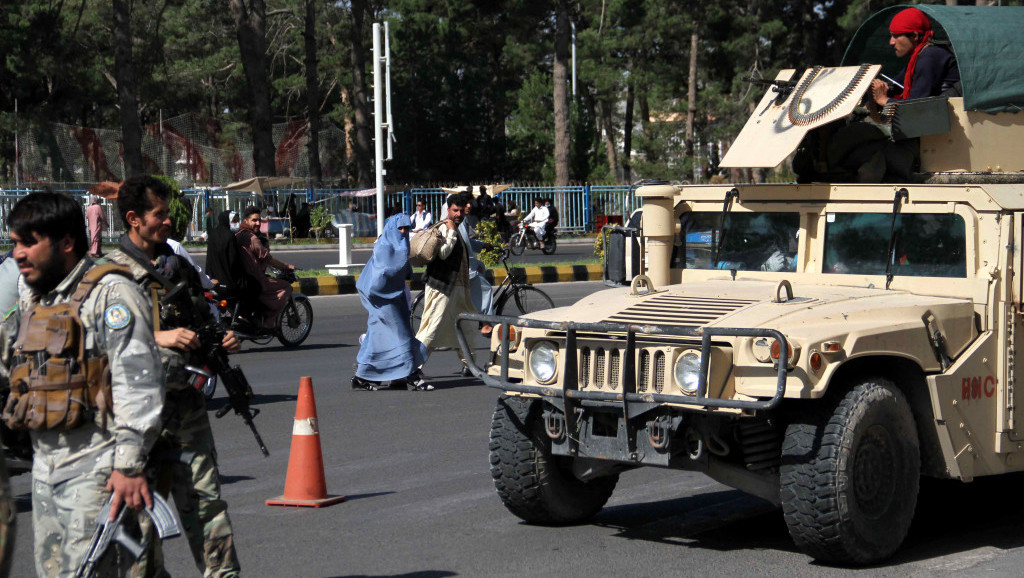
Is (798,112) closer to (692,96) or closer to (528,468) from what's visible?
(528,468)

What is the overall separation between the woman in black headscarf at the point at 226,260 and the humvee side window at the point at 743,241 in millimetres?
7292

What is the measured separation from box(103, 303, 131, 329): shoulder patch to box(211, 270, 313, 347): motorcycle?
8.98 meters

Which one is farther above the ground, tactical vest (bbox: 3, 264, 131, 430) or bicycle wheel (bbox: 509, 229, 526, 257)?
tactical vest (bbox: 3, 264, 131, 430)

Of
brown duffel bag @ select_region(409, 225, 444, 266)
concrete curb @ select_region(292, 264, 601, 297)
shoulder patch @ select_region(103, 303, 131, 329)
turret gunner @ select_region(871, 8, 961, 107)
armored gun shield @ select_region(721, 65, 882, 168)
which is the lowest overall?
concrete curb @ select_region(292, 264, 601, 297)

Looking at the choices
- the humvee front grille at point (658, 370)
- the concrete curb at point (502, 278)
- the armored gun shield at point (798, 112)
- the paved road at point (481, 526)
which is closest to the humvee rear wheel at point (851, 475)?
the paved road at point (481, 526)

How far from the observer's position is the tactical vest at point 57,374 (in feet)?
12.7

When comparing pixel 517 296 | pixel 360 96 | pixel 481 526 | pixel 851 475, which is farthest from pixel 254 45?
pixel 851 475

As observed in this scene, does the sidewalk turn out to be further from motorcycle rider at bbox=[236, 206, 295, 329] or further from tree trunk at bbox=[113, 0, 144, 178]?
motorcycle rider at bbox=[236, 206, 295, 329]

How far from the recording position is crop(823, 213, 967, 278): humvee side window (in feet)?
21.0

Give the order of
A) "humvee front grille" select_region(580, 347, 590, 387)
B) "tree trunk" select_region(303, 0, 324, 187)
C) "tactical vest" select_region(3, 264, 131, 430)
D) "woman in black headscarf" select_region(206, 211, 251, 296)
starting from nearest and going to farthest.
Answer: "tactical vest" select_region(3, 264, 131, 430) → "humvee front grille" select_region(580, 347, 590, 387) → "woman in black headscarf" select_region(206, 211, 251, 296) → "tree trunk" select_region(303, 0, 324, 187)

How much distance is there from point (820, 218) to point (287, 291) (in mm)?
8694

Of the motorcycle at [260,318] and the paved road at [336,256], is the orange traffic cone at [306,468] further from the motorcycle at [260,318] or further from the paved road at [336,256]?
the paved road at [336,256]

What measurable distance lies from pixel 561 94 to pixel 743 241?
3399 cm

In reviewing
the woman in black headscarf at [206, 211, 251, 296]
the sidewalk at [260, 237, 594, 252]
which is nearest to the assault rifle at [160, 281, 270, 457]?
the woman in black headscarf at [206, 211, 251, 296]
